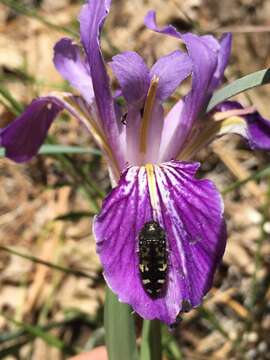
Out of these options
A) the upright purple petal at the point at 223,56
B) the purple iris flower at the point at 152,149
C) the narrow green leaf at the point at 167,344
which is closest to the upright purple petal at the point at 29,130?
the purple iris flower at the point at 152,149

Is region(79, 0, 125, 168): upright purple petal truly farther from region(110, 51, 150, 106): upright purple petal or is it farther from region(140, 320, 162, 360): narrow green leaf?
region(140, 320, 162, 360): narrow green leaf

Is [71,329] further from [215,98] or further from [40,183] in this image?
[215,98]

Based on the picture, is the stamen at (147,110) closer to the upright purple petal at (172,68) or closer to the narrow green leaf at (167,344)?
the upright purple petal at (172,68)

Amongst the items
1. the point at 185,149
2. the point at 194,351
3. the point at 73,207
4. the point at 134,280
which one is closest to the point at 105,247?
the point at 134,280

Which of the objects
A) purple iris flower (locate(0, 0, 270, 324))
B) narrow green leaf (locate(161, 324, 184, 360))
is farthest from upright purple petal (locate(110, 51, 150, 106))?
narrow green leaf (locate(161, 324, 184, 360))

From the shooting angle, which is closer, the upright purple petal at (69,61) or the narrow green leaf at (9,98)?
the upright purple petal at (69,61)

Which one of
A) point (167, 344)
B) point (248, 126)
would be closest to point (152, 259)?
point (248, 126)

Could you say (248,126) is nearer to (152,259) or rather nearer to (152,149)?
(152,149)
